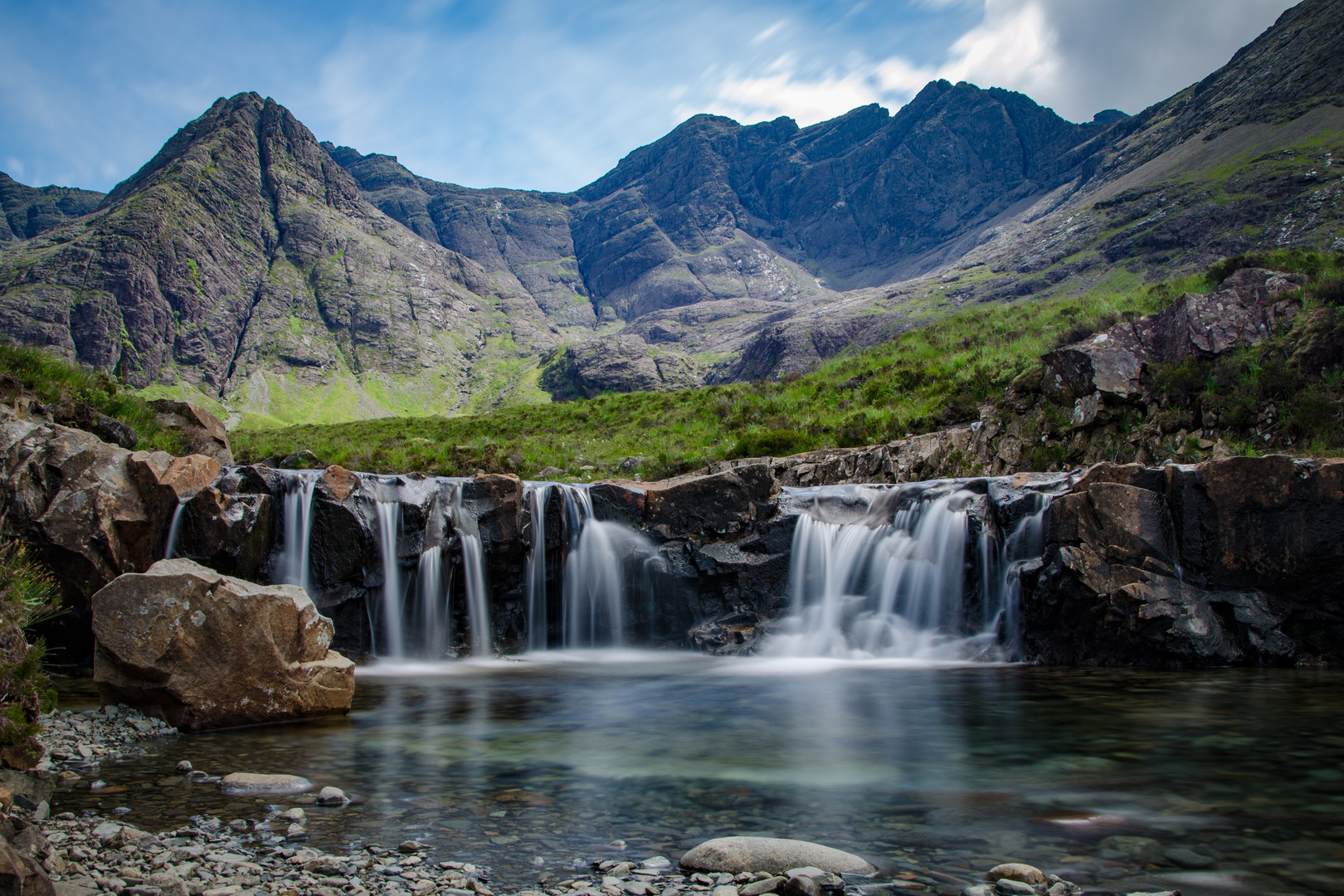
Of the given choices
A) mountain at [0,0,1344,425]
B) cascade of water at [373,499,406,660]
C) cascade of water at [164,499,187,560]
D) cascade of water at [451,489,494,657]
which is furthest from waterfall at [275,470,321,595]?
mountain at [0,0,1344,425]

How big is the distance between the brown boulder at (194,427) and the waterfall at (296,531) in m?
5.49

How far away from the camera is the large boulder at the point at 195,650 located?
8.74 meters

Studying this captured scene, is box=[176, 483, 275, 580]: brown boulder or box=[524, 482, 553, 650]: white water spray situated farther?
box=[524, 482, 553, 650]: white water spray

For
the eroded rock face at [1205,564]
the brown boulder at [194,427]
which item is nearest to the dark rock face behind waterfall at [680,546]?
the eroded rock face at [1205,564]

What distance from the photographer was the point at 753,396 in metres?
38.1

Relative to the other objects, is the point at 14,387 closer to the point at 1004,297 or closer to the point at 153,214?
the point at 1004,297

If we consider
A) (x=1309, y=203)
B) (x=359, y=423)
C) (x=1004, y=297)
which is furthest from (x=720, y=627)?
(x=1004, y=297)

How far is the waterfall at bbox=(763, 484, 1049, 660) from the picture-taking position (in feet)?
50.7

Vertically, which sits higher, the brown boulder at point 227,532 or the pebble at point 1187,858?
the brown boulder at point 227,532

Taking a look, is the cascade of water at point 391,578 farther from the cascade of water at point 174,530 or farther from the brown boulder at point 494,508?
the cascade of water at point 174,530

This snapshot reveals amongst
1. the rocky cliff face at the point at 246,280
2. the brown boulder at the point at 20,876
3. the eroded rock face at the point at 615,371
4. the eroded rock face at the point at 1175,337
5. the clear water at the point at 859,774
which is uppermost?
the rocky cliff face at the point at 246,280

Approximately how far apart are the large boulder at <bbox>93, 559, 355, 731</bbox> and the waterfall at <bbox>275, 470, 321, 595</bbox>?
22.7ft

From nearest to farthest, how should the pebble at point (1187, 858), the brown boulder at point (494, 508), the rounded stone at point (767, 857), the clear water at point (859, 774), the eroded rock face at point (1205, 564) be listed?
the rounded stone at point (767, 857) < the pebble at point (1187, 858) < the clear water at point (859, 774) < the eroded rock face at point (1205, 564) < the brown boulder at point (494, 508)

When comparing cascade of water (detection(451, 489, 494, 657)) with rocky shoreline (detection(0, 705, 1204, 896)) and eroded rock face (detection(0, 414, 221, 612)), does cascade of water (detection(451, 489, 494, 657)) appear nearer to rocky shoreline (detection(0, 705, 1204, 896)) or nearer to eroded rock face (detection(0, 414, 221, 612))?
eroded rock face (detection(0, 414, 221, 612))
